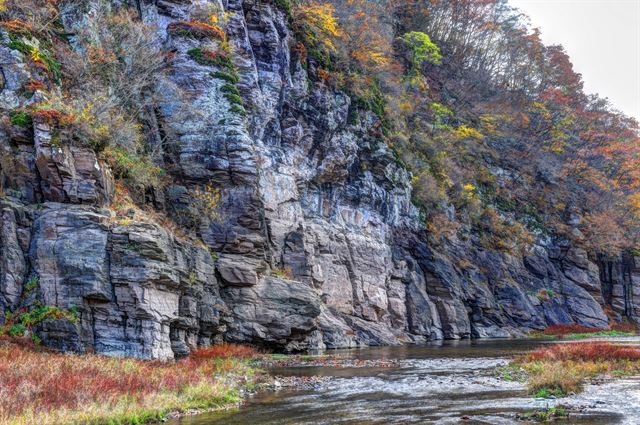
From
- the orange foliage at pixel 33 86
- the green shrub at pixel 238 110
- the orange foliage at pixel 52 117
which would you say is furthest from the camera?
the green shrub at pixel 238 110

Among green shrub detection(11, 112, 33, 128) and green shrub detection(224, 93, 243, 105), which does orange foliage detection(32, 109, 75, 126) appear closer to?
green shrub detection(11, 112, 33, 128)

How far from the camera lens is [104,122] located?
86.2ft

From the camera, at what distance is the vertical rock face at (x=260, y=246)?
2136cm

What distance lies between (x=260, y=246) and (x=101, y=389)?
1848cm

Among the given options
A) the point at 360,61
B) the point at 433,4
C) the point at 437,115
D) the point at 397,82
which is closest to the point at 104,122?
the point at 360,61

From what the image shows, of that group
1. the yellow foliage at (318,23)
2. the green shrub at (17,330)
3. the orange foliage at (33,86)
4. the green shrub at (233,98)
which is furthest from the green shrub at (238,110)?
the green shrub at (17,330)

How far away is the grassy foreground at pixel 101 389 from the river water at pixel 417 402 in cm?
93

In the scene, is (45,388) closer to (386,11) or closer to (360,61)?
(360,61)

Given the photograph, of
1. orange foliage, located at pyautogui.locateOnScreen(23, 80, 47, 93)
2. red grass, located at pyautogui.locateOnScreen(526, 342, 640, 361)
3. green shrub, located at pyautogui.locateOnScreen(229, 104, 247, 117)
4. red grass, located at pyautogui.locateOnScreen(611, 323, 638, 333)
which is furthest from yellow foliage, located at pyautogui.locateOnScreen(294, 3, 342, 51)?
red grass, located at pyautogui.locateOnScreen(611, 323, 638, 333)

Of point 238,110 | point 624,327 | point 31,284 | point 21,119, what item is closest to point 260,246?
point 238,110

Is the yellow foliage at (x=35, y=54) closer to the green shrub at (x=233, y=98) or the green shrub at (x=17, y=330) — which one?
the green shrub at (x=233, y=98)

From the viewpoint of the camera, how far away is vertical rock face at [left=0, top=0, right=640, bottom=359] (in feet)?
70.1

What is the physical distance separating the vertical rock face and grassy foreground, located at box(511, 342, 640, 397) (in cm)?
1153

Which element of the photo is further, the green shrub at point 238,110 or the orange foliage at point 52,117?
the green shrub at point 238,110
